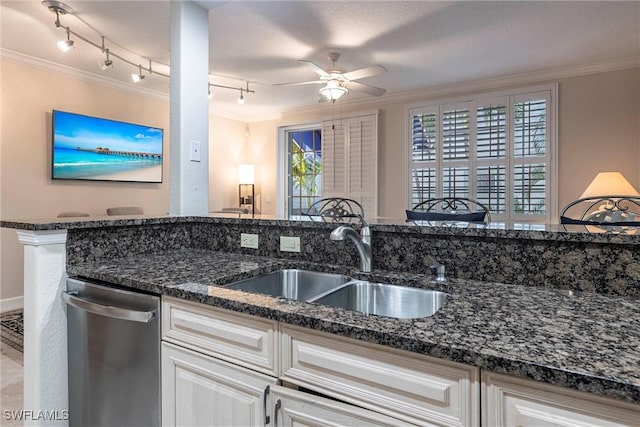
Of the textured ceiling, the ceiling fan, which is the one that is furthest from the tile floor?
the ceiling fan

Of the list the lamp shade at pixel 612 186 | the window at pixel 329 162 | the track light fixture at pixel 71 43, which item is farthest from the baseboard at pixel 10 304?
the lamp shade at pixel 612 186

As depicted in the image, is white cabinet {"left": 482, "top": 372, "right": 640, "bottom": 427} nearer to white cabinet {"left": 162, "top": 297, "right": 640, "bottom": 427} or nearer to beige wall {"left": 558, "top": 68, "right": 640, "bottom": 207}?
white cabinet {"left": 162, "top": 297, "right": 640, "bottom": 427}

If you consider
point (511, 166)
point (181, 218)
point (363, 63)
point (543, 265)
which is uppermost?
point (363, 63)

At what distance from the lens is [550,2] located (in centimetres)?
269

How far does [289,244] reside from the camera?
1.56 m

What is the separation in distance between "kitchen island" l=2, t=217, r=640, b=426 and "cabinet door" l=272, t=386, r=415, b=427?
0.16 meters

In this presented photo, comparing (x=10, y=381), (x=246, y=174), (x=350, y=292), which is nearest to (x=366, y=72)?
(x=350, y=292)

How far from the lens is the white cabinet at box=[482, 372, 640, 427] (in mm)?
577

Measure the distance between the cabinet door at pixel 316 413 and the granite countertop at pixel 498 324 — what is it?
164 millimetres

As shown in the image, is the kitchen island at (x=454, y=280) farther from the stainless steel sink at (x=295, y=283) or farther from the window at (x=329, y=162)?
the window at (x=329, y=162)

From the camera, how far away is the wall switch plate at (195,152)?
Answer: 2002mm

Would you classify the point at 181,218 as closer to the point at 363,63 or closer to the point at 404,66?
the point at 363,63

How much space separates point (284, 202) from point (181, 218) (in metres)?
4.23

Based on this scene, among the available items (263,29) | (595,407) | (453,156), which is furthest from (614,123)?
(595,407)
